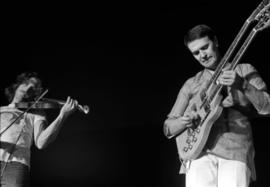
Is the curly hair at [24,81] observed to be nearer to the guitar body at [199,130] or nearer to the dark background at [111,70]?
the dark background at [111,70]

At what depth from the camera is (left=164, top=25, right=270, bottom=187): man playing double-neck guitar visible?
1.84 meters

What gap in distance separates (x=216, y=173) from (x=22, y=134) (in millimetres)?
1123

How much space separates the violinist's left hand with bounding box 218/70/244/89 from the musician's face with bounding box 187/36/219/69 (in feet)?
0.81

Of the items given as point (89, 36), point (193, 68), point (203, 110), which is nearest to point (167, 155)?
point (193, 68)

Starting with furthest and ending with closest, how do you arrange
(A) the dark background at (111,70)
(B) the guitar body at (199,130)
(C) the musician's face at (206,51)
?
(A) the dark background at (111,70) < (C) the musician's face at (206,51) < (B) the guitar body at (199,130)

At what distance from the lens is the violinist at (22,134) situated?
244cm

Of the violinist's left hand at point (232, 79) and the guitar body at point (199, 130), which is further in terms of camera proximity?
the guitar body at point (199, 130)

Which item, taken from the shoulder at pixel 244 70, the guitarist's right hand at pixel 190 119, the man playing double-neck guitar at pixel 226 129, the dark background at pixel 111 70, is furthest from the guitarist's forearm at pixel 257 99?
the dark background at pixel 111 70

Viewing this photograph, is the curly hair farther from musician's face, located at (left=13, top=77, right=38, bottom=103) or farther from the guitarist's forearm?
the guitarist's forearm

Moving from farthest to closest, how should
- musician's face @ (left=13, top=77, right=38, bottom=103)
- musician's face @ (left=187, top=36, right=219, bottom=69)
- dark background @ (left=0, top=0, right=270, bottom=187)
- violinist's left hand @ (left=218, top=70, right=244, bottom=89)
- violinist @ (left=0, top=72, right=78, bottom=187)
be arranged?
1. dark background @ (left=0, top=0, right=270, bottom=187)
2. musician's face @ (left=13, top=77, right=38, bottom=103)
3. violinist @ (left=0, top=72, right=78, bottom=187)
4. musician's face @ (left=187, top=36, right=219, bottom=69)
5. violinist's left hand @ (left=218, top=70, right=244, bottom=89)

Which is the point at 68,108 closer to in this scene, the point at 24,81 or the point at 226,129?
the point at 24,81

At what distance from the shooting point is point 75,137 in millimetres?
3682

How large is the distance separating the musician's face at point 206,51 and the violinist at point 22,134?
2.67 ft

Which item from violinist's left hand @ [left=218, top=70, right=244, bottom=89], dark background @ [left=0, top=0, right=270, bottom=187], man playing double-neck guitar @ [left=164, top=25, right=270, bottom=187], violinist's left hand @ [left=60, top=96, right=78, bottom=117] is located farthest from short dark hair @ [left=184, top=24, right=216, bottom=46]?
dark background @ [left=0, top=0, right=270, bottom=187]
